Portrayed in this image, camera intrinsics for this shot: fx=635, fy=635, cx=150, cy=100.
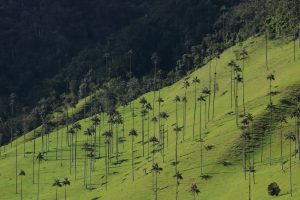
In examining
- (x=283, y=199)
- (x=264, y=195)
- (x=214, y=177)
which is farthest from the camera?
(x=214, y=177)

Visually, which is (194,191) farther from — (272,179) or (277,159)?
(277,159)

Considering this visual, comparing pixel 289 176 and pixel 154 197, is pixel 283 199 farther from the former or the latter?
pixel 154 197

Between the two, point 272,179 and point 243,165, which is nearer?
point 272,179

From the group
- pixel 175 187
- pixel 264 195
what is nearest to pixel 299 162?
pixel 264 195

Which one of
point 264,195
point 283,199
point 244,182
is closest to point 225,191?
point 244,182

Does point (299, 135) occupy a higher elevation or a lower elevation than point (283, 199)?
higher

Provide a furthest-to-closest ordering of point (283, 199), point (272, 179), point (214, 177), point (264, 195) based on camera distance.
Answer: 1. point (214, 177)
2. point (272, 179)
3. point (264, 195)
4. point (283, 199)
